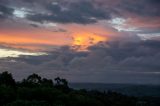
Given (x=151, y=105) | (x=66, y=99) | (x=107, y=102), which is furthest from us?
(x=151, y=105)

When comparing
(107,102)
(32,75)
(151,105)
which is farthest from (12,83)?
(151,105)

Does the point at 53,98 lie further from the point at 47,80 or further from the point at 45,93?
the point at 47,80

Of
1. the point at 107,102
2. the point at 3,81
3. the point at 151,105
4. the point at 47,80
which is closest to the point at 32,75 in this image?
the point at 47,80

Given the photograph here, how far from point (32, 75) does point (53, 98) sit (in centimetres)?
3739

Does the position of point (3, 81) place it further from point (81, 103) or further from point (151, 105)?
point (151, 105)

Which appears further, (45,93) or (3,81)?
(3,81)

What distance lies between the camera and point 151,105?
19388 centimetres

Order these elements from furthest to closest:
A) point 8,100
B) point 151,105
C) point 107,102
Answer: point 151,105 → point 107,102 → point 8,100

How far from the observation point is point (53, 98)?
113188 millimetres

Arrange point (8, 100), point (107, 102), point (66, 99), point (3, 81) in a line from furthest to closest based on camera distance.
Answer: point (107, 102)
point (3, 81)
point (66, 99)
point (8, 100)

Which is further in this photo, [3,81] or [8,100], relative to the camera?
[3,81]

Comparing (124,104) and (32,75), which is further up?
(32,75)

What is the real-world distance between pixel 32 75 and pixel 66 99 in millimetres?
39150

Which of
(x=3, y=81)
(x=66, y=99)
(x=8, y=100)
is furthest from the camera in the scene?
(x=3, y=81)
